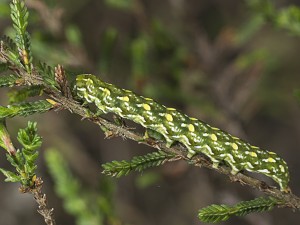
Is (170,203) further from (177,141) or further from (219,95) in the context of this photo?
(177,141)

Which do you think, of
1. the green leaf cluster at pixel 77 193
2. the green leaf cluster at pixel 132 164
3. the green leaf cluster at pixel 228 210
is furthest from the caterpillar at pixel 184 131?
the green leaf cluster at pixel 77 193

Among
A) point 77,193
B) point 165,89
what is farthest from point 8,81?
point 165,89

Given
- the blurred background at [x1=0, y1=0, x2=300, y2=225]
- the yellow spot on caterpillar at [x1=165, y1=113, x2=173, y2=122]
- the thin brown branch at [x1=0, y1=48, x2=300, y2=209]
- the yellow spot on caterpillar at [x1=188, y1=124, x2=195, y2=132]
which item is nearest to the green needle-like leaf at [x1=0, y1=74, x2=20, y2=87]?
the thin brown branch at [x1=0, y1=48, x2=300, y2=209]

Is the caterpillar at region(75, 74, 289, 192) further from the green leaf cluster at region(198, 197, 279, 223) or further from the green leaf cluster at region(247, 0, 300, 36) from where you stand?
the green leaf cluster at region(247, 0, 300, 36)

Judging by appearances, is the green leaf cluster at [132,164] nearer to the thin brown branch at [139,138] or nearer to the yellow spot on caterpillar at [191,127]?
the thin brown branch at [139,138]

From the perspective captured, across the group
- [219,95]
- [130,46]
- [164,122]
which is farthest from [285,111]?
[164,122]
